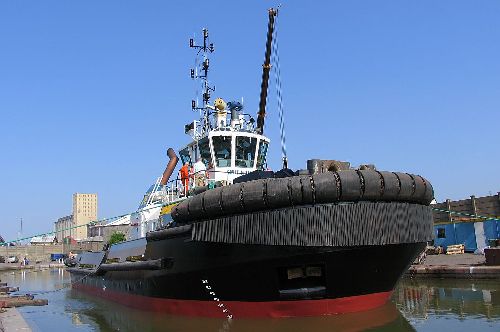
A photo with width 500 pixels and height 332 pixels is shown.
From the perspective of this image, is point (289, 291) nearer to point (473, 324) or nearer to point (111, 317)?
point (473, 324)

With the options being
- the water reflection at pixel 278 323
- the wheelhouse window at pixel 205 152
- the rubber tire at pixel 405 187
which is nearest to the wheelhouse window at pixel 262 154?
the wheelhouse window at pixel 205 152

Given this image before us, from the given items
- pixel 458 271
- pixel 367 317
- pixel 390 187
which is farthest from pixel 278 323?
pixel 458 271

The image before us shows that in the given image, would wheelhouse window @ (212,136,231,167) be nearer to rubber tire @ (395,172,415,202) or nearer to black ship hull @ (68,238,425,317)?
black ship hull @ (68,238,425,317)

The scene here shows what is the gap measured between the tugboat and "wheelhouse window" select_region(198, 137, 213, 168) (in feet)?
13.0

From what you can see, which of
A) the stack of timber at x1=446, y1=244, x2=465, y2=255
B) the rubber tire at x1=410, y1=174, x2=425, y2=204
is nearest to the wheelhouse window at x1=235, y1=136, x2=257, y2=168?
the rubber tire at x1=410, y1=174, x2=425, y2=204

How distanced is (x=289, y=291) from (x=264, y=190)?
1.81m

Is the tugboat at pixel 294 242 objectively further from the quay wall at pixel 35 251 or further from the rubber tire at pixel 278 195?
the quay wall at pixel 35 251

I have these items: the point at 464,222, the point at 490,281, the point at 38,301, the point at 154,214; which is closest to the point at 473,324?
the point at 490,281

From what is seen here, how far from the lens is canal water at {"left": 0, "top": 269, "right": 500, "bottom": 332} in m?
8.20

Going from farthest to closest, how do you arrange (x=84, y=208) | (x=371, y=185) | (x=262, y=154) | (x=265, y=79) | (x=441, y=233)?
(x=84, y=208)
(x=441, y=233)
(x=265, y=79)
(x=262, y=154)
(x=371, y=185)

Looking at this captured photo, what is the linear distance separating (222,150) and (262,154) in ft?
4.60

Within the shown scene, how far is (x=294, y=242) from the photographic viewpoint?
25.9 feet

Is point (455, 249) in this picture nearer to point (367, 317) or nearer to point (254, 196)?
point (367, 317)

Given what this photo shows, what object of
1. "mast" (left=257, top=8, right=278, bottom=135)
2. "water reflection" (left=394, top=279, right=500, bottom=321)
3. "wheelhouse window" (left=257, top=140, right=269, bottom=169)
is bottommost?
"water reflection" (left=394, top=279, right=500, bottom=321)
